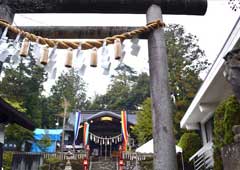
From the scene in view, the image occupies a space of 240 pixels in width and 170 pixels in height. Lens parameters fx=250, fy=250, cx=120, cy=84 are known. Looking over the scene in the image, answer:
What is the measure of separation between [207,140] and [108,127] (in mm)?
14910

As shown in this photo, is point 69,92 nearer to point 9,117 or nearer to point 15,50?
point 9,117

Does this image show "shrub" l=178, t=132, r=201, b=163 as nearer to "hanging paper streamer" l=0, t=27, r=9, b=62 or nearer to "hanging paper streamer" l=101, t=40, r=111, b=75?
"hanging paper streamer" l=101, t=40, r=111, b=75

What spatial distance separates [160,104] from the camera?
2.92 meters

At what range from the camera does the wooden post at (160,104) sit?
9.13ft

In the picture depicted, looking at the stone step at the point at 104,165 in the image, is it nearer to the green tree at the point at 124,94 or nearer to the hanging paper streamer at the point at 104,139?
the hanging paper streamer at the point at 104,139

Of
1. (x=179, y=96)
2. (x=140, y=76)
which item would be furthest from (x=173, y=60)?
(x=140, y=76)

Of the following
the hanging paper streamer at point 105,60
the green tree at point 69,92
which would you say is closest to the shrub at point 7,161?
the hanging paper streamer at point 105,60

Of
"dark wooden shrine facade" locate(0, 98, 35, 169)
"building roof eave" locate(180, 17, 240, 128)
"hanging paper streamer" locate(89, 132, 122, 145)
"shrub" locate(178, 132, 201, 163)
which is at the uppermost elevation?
"building roof eave" locate(180, 17, 240, 128)

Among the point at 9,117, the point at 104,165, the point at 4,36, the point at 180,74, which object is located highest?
the point at 180,74

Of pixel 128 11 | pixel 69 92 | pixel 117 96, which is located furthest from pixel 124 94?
pixel 128 11

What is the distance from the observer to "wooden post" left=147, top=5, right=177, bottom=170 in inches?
110

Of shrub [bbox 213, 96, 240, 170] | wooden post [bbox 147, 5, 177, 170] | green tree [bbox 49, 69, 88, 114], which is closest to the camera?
wooden post [bbox 147, 5, 177, 170]

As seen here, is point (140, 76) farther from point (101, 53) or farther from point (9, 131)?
point (101, 53)

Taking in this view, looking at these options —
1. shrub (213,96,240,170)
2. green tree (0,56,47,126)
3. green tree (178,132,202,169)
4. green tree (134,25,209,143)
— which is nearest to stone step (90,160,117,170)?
green tree (134,25,209,143)
